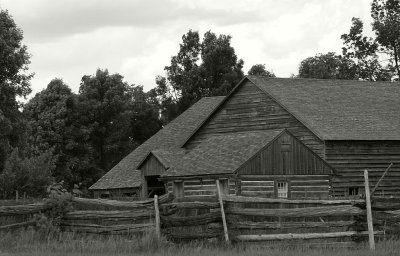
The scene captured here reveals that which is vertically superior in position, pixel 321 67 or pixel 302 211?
pixel 321 67

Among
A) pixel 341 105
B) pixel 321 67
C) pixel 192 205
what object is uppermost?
pixel 321 67

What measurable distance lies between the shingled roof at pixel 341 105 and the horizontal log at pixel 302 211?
2234 centimetres

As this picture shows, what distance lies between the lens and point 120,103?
253 feet

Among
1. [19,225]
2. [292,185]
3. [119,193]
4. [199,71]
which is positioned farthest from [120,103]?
[19,225]

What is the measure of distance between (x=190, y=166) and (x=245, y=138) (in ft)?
11.1

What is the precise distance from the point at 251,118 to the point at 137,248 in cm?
2995

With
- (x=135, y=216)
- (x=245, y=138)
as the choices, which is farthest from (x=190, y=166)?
(x=135, y=216)

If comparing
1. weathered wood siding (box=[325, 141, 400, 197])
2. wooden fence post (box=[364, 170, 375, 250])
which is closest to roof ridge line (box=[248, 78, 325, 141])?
weathered wood siding (box=[325, 141, 400, 197])

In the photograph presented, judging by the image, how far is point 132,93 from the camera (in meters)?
87.3

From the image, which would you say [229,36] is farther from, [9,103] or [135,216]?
[135,216]

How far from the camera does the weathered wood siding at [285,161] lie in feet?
145

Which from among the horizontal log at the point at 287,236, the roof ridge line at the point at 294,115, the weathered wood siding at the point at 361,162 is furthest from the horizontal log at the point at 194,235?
the weathered wood siding at the point at 361,162

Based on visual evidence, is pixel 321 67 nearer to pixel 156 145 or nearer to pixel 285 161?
pixel 156 145

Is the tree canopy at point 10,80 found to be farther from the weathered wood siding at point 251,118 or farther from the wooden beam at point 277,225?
the wooden beam at point 277,225
